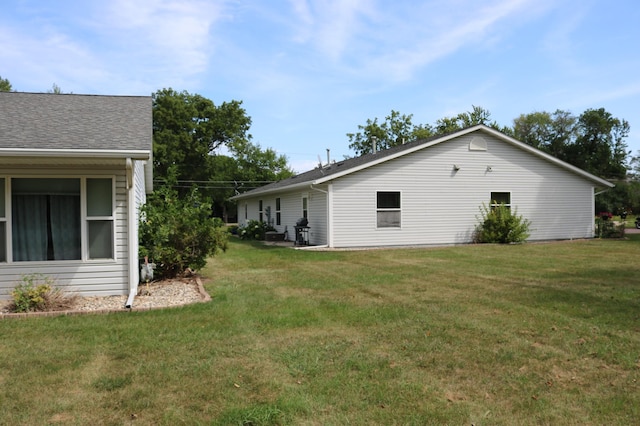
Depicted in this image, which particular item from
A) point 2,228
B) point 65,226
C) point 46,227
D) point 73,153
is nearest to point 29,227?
point 46,227

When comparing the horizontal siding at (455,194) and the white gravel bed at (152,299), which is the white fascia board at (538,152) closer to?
the horizontal siding at (455,194)

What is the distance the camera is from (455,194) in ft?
58.4

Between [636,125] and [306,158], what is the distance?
44391mm

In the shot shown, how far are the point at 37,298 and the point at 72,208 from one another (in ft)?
5.17

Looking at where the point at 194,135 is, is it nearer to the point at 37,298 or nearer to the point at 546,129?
the point at 37,298

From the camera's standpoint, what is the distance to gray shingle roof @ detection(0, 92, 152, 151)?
276 inches

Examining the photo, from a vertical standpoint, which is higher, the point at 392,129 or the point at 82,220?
the point at 392,129

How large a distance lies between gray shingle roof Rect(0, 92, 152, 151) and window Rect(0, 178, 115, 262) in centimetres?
66

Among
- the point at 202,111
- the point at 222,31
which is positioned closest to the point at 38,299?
the point at 222,31

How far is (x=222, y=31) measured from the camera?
44.4 feet

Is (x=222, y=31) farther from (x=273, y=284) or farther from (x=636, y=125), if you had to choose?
(x=636, y=125)

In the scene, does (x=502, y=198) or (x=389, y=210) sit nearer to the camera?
(x=389, y=210)

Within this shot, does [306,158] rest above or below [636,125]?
below

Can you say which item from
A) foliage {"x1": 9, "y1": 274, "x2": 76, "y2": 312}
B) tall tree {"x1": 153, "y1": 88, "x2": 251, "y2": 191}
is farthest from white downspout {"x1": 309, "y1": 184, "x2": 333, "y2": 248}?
tall tree {"x1": 153, "y1": 88, "x2": 251, "y2": 191}
